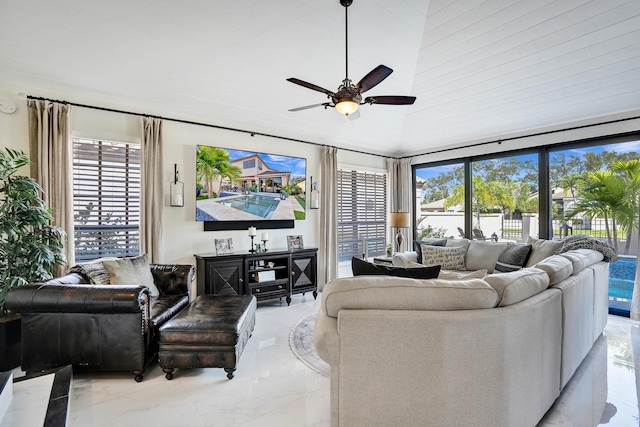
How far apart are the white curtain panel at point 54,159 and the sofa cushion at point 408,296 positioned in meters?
3.20

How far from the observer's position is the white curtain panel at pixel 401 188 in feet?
22.5

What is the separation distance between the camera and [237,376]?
2715mm

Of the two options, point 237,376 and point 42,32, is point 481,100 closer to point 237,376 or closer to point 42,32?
point 237,376

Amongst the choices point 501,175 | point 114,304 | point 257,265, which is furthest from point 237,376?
point 501,175

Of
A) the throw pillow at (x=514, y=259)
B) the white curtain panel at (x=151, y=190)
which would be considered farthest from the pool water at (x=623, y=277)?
the white curtain panel at (x=151, y=190)

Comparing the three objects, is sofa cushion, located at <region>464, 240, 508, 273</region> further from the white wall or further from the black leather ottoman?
the black leather ottoman

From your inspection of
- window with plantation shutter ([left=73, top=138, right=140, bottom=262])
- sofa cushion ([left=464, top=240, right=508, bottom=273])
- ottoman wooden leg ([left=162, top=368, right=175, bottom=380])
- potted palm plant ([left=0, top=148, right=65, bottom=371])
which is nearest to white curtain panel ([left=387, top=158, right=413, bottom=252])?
sofa cushion ([left=464, top=240, right=508, bottom=273])

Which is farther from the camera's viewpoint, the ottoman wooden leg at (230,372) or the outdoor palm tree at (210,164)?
the outdoor palm tree at (210,164)

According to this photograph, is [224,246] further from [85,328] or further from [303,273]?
[85,328]

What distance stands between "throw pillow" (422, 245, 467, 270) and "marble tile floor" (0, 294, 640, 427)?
190 cm

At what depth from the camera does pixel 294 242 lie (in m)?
5.20

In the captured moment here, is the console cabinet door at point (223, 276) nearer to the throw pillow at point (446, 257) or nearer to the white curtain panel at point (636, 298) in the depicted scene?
the throw pillow at point (446, 257)

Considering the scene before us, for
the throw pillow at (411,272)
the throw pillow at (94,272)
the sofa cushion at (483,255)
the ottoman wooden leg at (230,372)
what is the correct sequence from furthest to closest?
1. the sofa cushion at (483,255)
2. the throw pillow at (94,272)
3. the ottoman wooden leg at (230,372)
4. the throw pillow at (411,272)

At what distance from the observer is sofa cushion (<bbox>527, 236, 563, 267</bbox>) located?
4.21 meters
